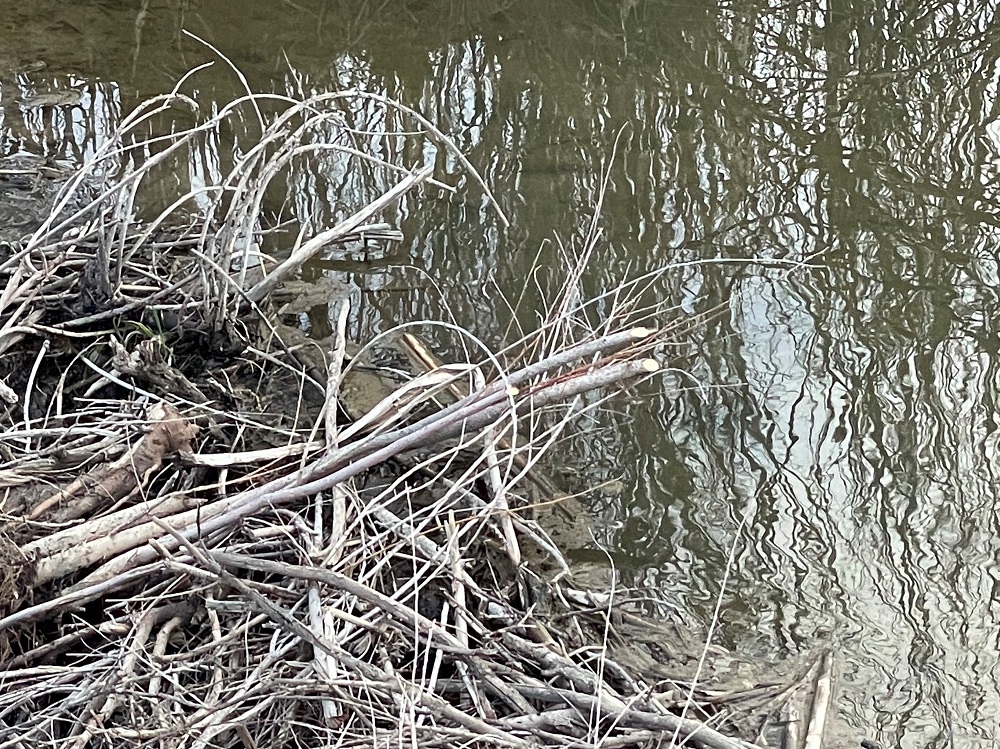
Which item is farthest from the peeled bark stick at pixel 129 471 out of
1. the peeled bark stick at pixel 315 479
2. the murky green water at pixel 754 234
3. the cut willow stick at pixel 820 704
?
the cut willow stick at pixel 820 704

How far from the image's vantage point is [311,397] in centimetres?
Result: 321

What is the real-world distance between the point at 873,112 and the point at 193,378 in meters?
3.54

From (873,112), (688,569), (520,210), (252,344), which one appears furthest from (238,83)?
(688,569)

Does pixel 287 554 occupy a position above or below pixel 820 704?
above

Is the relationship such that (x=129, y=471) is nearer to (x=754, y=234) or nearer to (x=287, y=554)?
(x=287, y=554)

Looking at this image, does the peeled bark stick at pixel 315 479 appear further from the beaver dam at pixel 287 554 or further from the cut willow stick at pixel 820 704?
the cut willow stick at pixel 820 704

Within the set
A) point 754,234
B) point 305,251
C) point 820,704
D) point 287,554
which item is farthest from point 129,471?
point 754,234

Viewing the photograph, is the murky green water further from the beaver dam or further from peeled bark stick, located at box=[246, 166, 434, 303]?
peeled bark stick, located at box=[246, 166, 434, 303]

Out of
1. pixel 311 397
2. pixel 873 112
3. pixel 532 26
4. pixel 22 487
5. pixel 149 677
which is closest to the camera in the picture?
pixel 149 677

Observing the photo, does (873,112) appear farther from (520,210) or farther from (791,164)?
(520,210)

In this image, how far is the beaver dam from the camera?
2074 mm

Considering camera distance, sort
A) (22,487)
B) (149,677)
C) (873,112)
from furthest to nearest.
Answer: (873,112)
(22,487)
(149,677)

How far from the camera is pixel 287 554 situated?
239 cm

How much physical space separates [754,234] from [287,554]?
2.61m
